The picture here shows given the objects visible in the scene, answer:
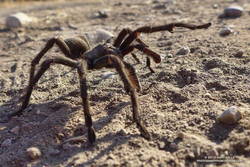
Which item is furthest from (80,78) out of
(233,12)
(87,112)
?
(233,12)

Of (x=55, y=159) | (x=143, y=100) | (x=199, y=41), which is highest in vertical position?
(x=199, y=41)

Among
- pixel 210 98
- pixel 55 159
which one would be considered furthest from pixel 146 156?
pixel 210 98

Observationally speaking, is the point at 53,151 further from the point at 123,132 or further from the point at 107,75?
the point at 107,75

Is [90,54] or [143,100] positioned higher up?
[90,54]

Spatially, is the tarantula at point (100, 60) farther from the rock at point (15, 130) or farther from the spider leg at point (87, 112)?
the rock at point (15, 130)

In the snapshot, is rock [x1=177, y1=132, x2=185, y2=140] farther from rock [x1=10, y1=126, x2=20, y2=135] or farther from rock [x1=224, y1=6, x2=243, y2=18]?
rock [x1=224, y1=6, x2=243, y2=18]

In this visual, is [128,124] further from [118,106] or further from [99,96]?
[99,96]

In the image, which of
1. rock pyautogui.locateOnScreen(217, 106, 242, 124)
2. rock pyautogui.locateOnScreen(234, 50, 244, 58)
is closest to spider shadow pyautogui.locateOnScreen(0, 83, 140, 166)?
rock pyautogui.locateOnScreen(217, 106, 242, 124)
